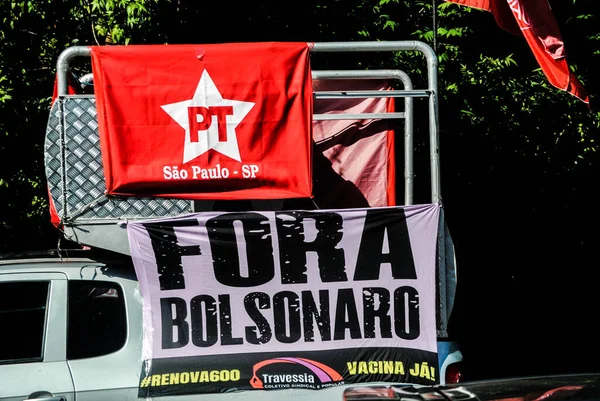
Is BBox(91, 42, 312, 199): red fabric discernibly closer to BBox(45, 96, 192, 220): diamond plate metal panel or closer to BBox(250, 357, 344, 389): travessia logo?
BBox(45, 96, 192, 220): diamond plate metal panel

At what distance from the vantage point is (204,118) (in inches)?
203

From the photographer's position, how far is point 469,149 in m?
8.26

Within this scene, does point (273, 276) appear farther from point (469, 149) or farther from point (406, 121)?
point (469, 149)

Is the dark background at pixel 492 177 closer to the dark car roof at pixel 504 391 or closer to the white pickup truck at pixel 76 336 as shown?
the white pickup truck at pixel 76 336

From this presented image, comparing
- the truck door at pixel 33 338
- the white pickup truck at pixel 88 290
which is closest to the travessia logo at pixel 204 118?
the white pickup truck at pixel 88 290

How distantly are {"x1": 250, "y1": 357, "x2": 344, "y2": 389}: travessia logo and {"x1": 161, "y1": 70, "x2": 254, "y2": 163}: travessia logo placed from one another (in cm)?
131

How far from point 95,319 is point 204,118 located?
1.37m

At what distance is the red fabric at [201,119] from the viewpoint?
5.13 metres

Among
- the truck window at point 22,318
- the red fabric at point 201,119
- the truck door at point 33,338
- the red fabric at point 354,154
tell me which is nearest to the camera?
the truck door at point 33,338

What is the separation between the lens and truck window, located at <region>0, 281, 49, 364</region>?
16.4 feet

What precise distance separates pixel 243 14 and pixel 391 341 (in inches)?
140

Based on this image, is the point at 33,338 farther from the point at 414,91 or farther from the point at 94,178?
the point at 414,91

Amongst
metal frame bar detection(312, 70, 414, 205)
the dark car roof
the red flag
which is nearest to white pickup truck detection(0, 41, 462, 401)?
metal frame bar detection(312, 70, 414, 205)

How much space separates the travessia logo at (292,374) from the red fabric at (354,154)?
124 centimetres
